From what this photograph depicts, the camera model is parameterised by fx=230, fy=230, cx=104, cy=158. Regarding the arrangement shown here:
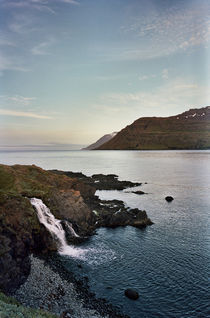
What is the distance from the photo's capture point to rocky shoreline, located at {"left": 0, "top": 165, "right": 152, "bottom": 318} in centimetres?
2236

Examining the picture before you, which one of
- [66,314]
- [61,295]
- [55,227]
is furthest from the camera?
[55,227]

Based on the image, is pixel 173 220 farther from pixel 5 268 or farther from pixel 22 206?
pixel 5 268

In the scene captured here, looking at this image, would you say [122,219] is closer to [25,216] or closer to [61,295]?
[25,216]

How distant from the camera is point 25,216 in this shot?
95.3 ft

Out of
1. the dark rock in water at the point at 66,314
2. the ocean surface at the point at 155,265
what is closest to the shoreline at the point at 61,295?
the dark rock in water at the point at 66,314

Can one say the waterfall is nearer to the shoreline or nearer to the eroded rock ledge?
the eroded rock ledge

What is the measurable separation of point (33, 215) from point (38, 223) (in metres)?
1.58

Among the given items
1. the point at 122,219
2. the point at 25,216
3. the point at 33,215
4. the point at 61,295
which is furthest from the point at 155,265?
the point at 25,216

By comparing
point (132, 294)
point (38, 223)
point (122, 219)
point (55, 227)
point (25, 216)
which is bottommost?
point (132, 294)

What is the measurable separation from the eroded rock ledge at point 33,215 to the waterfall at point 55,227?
1118 mm

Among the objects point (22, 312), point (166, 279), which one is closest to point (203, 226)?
point (166, 279)

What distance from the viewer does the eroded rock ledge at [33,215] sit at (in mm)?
23781

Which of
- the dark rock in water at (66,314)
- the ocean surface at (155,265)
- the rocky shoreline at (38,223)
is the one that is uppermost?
the rocky shoreline at (38,223)

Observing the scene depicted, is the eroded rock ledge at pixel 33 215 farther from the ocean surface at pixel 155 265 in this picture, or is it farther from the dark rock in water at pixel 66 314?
the dark rock in water at pixel 66 314
